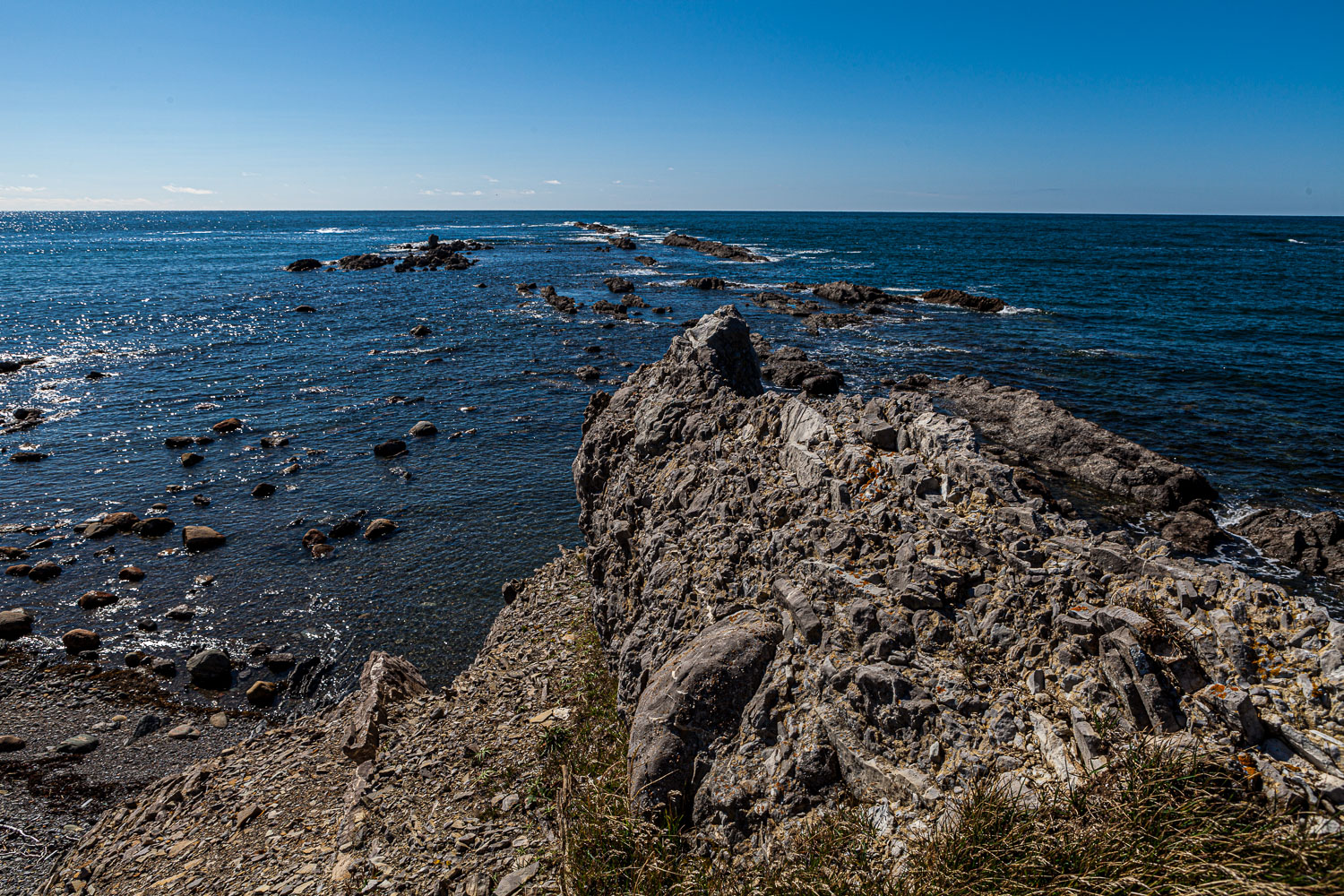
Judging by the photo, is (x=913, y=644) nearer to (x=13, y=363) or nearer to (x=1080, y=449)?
(x=1080, y=449)

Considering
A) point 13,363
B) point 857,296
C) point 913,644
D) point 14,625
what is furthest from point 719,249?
point 913,644

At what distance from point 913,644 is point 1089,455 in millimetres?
22861

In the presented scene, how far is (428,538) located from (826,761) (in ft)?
59.5

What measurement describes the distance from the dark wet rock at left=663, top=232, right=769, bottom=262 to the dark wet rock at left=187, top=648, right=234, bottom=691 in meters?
101

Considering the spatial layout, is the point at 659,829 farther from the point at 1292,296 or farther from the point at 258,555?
the point at 1292,296

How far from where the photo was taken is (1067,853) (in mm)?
5422

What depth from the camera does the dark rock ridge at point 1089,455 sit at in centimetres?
2219

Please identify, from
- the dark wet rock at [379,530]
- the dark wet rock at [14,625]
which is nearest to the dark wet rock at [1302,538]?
the dark wet rock at [379,530]

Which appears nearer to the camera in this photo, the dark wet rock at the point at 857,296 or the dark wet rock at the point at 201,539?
the dark wet rock at the point at 201,539

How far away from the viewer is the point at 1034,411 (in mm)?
29344

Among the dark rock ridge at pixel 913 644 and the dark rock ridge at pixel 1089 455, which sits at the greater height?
the dark rock ridge at pixel 913 644

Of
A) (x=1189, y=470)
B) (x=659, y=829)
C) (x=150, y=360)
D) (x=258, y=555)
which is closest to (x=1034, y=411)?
(x=1189, y=470)

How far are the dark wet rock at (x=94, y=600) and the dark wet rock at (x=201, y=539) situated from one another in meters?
2.97

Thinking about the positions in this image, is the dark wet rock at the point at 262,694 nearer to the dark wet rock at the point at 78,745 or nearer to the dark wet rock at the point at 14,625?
the dark wet rock at the point at 78,745
